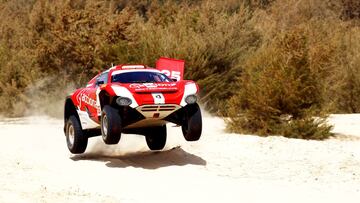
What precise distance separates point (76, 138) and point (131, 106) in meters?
2.29

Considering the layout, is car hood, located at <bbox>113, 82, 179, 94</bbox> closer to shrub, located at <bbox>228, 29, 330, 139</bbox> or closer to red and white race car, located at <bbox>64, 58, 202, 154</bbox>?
red and white race car, located at <bbox>64, 58, 202, 154</bbox>

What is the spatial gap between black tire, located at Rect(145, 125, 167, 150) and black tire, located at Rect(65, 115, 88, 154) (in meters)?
1.43

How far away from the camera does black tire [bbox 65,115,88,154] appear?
42.9ft

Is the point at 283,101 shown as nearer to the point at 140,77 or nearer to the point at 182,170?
the point at 140,77

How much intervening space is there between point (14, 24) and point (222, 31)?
2944 centimetres

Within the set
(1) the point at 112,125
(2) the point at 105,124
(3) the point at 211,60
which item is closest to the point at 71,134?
(2) the point at 105,124

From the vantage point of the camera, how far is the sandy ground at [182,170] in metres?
9.83

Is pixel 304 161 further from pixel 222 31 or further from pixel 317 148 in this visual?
pixel 222 31

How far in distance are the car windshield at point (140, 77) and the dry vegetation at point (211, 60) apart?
4.83 metres

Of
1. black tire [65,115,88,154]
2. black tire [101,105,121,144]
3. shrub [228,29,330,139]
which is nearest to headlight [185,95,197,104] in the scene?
black tire [101,105,121,144]

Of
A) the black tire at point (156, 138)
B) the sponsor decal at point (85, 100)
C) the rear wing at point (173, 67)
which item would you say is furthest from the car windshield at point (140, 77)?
the rear wing at point (173, 67)

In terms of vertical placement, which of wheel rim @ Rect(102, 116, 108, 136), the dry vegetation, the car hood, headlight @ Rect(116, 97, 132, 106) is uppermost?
the car hood

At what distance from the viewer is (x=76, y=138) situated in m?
13.1

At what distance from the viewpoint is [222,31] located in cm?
2648
